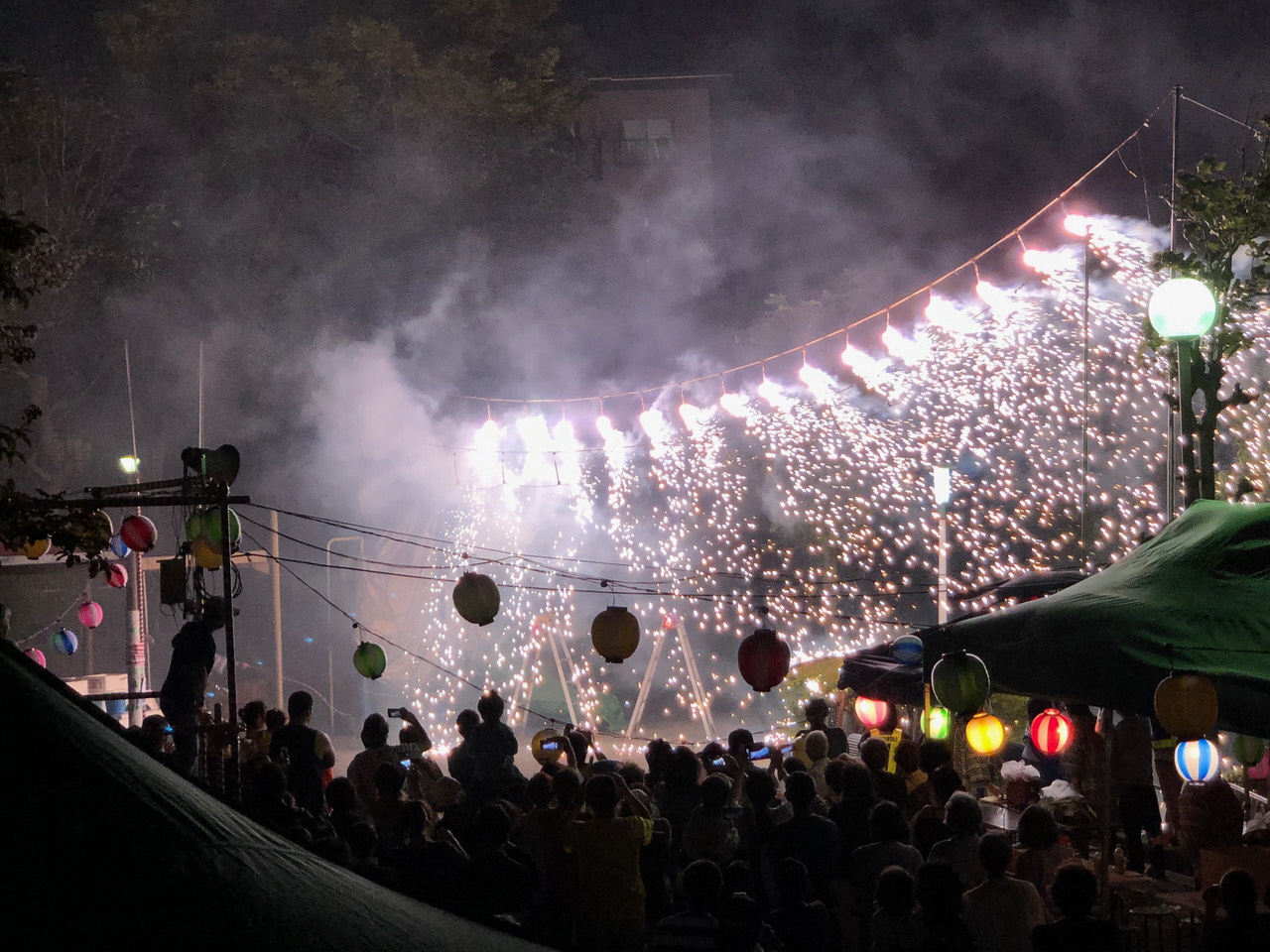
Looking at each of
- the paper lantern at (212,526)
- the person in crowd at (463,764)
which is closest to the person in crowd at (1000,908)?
the person in crowd at (463,764)

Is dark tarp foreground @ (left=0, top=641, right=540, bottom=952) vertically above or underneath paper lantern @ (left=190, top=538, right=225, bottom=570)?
underneath

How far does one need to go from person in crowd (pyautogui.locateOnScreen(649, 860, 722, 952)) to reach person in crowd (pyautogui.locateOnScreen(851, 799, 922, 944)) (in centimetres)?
116

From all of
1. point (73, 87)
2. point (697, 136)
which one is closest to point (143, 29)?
point (73, 87)

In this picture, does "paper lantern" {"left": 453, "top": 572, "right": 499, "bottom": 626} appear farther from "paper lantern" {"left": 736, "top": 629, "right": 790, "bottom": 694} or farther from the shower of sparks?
the shower of sparks

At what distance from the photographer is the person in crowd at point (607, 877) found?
15.4ft

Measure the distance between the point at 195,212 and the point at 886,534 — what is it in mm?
16172

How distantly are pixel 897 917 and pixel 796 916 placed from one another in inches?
19.0

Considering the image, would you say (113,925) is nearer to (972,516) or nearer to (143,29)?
(972,516)

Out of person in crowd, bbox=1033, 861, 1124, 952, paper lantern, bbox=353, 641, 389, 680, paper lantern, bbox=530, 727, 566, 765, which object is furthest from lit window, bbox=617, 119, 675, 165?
person in crowd, bbox=1033, 861, 1124, 952

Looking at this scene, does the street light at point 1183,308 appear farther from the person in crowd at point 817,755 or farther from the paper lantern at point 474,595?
the paper lantern at point 474,595

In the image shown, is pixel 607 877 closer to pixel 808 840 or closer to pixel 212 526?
pixel 808 840

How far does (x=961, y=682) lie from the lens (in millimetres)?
6848

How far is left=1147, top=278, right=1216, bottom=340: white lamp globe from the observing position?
24.7 ft

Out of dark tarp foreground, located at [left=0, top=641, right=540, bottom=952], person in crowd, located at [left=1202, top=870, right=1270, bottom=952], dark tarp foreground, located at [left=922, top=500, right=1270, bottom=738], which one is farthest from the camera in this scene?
dark tarp foreground, located at [left=922, top=500, right=1270, bottom=738]
